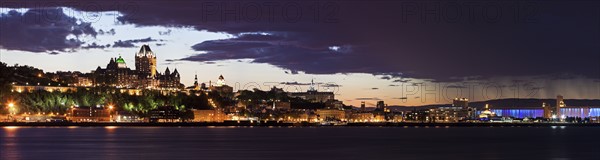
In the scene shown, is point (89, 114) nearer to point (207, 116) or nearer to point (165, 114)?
point (165, 114)

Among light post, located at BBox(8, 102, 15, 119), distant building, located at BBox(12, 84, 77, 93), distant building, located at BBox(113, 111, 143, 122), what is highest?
distant building, located at BBox(12, 84, 77, 93)

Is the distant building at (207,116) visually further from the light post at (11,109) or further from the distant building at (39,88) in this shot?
the light post at (11,109)

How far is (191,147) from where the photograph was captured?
224ft

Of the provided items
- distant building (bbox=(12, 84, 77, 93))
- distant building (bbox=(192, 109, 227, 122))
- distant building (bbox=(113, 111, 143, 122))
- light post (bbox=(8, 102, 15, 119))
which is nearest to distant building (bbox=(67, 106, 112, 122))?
distant building (bbox=(113, 111, 143, 122))

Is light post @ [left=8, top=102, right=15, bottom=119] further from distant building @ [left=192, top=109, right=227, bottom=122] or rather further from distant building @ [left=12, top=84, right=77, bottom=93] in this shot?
distant building @ [left=192, top=109, right=227, bottom=122]

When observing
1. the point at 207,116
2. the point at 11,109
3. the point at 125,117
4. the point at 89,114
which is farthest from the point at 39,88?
the point at 207,116

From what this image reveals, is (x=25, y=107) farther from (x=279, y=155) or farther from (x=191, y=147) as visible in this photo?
(x=279, y=155)

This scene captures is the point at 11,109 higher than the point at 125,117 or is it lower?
higher

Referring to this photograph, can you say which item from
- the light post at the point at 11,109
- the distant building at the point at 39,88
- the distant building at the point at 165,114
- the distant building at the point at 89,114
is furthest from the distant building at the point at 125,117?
the light post at the point at 11,109

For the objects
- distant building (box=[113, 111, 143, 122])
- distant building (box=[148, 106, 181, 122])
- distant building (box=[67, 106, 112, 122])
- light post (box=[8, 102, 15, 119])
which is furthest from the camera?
distant building (box=[148, 106, 181, 122])

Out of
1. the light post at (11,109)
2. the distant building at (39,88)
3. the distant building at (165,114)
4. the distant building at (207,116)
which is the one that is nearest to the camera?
the light post at (11,109)

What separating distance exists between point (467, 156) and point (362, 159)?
7849mm

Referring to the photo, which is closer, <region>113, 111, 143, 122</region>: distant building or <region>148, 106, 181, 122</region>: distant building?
<region>113, 111, 143, 122</region>: distant building

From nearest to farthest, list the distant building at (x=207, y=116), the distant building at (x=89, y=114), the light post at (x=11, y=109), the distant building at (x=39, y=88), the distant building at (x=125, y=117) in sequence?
the light post at (x=11, y=109)
the distant building at (x=89, y=114)
the distant building at (x=125, y=117)
the distant building at (x=39, y=88)
the distant building at (x=207, y=116)
